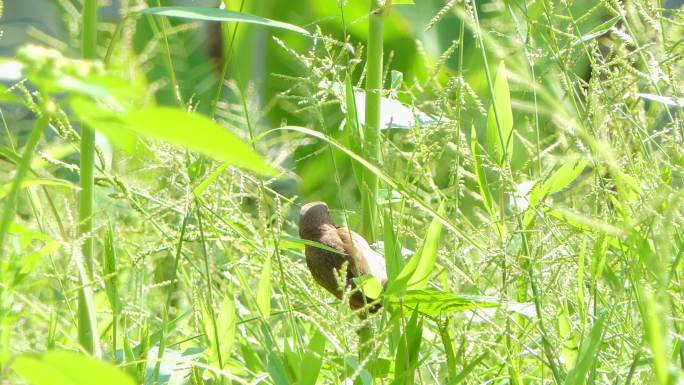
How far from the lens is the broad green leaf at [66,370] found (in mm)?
362

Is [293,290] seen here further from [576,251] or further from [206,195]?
[576,251]

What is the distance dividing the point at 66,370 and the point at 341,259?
459 millimetres

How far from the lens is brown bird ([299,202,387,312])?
2.65 ft

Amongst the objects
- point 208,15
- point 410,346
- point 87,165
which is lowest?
point 410,346

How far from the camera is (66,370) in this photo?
37 cm

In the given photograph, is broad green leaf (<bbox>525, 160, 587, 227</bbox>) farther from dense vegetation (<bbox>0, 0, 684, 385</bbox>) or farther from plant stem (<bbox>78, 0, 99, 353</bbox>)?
plant stem (<bbox>78, 0, 99, 353</bbox>)

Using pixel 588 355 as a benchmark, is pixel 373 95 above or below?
above

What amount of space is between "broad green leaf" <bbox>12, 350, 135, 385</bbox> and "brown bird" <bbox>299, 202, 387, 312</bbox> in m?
0.42

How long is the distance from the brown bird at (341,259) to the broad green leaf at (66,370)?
42cm

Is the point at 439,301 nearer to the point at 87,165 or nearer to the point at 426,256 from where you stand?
the point at 426,256

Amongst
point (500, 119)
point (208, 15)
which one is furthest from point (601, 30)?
point (208, 15)

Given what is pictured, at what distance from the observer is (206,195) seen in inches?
36.0

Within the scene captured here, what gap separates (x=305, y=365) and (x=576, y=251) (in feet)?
0.98

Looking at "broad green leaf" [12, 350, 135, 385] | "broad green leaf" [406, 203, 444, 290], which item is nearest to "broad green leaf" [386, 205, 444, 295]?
"broad green leaf" [406, 203, 444, 290]
